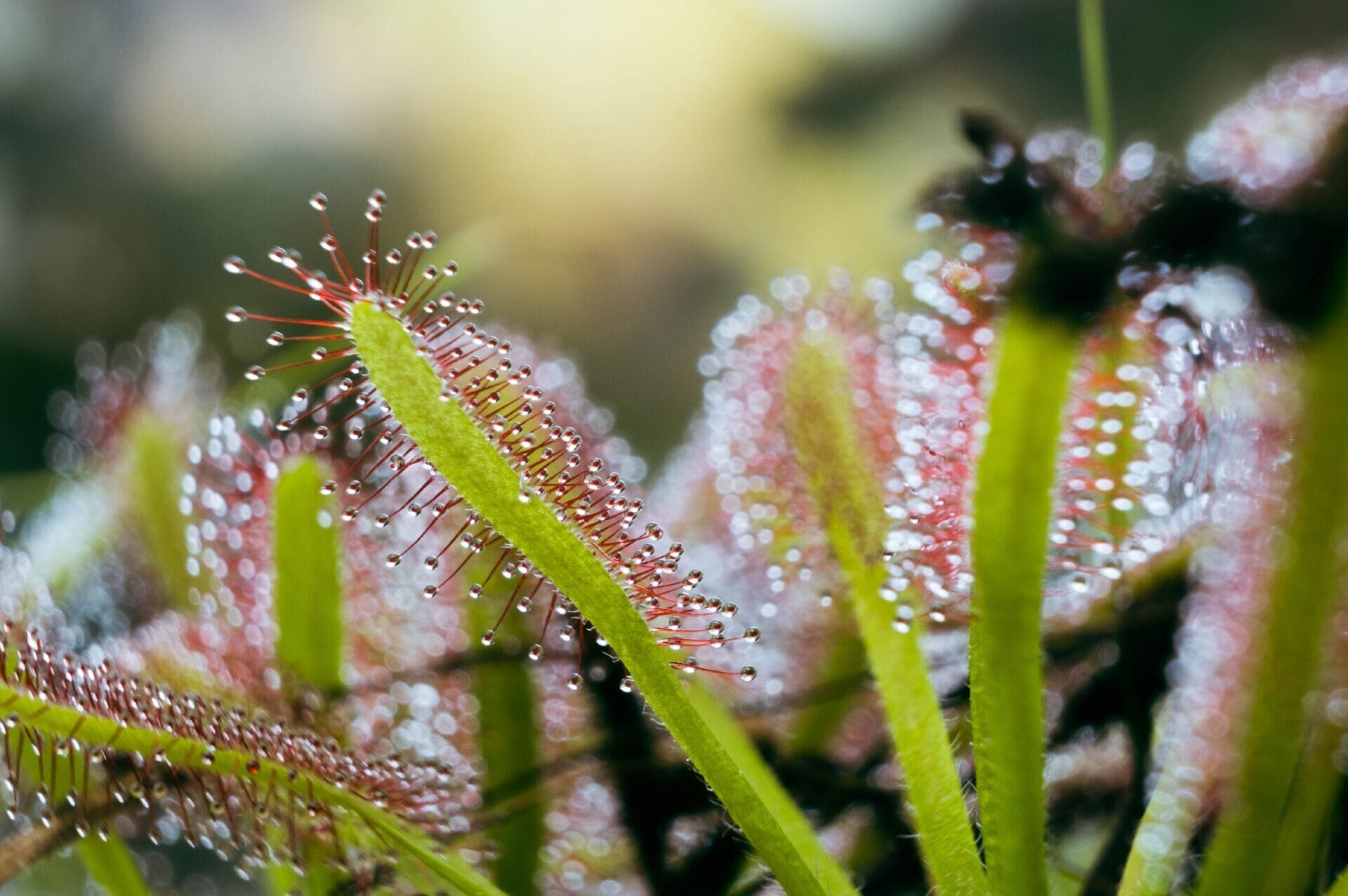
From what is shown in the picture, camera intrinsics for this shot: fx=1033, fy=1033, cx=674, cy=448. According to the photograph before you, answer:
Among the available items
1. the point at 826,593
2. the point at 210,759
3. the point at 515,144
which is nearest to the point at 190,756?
the point at 210,759

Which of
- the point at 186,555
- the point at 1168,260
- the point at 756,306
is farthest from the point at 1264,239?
the point at 186,555

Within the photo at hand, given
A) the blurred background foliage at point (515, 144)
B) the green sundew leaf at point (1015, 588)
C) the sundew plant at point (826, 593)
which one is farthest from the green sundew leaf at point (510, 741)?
the blurred background foliage at point (515, 144)

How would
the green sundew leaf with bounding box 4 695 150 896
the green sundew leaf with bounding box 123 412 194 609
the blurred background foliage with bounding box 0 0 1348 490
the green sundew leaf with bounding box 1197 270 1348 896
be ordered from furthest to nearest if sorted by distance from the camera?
the blurred background foliage with bounding box 0 0 1348 490, the green sundew leaf with bounding box 123 412 194 609, the green sundew leaf with bounding box 4 695 150 896, the green sundew leaf with bounding box 1197 270 1348 896

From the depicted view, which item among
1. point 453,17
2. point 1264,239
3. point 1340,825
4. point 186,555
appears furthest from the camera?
point 453,17

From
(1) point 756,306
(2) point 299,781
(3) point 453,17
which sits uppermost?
(3) point 453,17

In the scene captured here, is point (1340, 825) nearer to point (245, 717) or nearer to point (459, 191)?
point (245, 717)

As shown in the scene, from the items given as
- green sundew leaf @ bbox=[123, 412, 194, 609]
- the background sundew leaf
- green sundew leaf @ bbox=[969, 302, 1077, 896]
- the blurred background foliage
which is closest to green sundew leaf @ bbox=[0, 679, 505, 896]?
the background sundew leaf

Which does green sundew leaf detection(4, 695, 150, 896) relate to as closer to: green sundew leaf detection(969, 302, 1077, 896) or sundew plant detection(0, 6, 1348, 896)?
sundew plant detection(0, 6, 1348, 896)
